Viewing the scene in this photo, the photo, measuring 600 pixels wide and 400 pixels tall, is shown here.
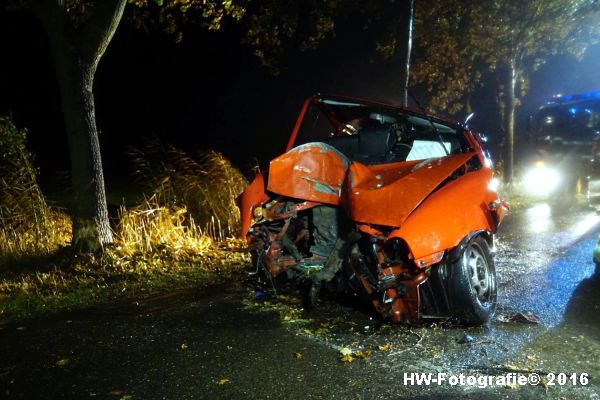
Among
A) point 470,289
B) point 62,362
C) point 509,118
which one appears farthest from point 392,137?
point 509,118

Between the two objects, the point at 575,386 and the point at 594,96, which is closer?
the point at 575,386

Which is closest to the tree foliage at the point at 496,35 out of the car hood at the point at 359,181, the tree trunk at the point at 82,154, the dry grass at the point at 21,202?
the tree trunk at the point at 82,154

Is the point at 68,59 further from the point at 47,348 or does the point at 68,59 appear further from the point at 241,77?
the point at 241,77

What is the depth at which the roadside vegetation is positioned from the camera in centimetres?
600

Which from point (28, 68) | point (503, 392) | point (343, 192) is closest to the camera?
point (503, 392)

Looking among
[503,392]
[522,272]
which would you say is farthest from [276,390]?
[522,272]

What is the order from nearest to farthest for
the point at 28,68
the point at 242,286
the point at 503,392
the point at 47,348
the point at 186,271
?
the point at 503,392, the point at 47,348, the point at 242,286, the point at 186,271, the point at 28,68

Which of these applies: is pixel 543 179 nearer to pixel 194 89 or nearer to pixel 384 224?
pixel 384 224

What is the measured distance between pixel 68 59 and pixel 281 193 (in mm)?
4032

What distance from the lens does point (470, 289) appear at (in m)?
4.51

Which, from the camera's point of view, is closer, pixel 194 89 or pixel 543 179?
pixel 543 179

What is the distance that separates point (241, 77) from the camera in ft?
95.3

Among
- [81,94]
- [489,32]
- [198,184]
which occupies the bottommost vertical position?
[198,184]

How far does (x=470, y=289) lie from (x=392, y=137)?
2.03 meters
